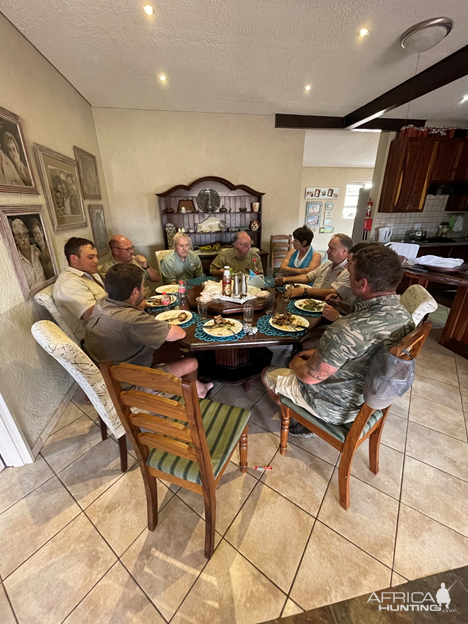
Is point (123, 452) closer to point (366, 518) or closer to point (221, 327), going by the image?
point (221, 327)

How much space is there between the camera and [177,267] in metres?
2.90

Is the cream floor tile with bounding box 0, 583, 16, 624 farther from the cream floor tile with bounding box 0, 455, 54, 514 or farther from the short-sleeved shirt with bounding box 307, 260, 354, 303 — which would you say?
the short-sleeved shirt with bounding box 307, 260, 354, 303

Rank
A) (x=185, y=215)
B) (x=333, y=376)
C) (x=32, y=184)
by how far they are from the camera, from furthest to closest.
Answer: (x=185, y=215) < (x=32, y=184) < (x=333, y=376)

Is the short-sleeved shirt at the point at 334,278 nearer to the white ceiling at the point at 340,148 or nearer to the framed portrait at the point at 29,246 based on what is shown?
the framed portrait at the point at 29,246

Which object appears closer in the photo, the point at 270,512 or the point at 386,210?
the point at 270,512

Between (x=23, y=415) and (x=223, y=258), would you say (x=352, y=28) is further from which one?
(x=23, y=415)

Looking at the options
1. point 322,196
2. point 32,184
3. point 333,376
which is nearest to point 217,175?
point 32,184

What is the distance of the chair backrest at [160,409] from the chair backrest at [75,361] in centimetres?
41

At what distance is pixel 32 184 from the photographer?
6.15ft

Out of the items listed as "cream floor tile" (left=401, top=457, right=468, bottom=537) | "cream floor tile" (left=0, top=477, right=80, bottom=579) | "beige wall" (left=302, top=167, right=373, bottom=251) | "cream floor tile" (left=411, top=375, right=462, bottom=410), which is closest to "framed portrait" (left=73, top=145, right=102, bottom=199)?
"cream floor tile" (left=0, top=477, right=80, bottom=579)

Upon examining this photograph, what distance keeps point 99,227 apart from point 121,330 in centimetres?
258

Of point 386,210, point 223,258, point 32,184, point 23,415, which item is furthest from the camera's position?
point 386,210

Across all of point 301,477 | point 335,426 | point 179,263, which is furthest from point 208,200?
point 301,477

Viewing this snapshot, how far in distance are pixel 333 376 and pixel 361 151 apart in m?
6.89
